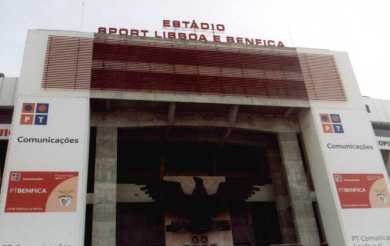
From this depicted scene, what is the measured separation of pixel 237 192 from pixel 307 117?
24.5ft

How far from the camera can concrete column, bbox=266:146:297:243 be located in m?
26.2

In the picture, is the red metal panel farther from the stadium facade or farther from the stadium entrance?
the stadium entrance

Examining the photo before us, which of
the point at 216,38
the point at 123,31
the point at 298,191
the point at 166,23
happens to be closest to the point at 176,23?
the point at 166,23

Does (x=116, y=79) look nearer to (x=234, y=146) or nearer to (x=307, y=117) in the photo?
(x=234, y=146)

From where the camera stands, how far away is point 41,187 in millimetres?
20234

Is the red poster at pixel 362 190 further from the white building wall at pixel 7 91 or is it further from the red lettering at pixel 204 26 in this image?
the white building wall at pixel 7 91

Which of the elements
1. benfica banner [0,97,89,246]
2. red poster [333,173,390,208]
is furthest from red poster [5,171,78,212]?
red poster [333,173,390,208]

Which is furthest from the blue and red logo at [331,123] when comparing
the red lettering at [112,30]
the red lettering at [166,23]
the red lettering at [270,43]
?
the red lettering at [112,30]

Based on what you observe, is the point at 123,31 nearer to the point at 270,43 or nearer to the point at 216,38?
the point at 216,38

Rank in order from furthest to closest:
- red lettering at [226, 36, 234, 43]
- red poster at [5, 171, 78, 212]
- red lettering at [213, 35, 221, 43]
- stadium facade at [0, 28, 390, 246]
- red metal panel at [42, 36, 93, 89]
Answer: red lettering at [226, 36, 234, 43]
red lettering at [213, 35, 221, 43]
red metal panel at [42, 36, 93, 89]
stadium facade at [0, 28, 390, 246]
red poster at [5, 171, 78, 212]

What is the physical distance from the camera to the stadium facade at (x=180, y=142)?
21172 mm

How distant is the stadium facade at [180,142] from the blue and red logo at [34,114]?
0.08 m

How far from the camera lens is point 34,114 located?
72.6ft

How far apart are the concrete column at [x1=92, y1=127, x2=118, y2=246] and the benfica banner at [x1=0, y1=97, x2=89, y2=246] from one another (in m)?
1.73
